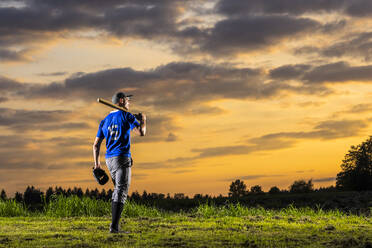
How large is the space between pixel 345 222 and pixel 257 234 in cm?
345

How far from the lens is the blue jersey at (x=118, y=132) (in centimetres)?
977

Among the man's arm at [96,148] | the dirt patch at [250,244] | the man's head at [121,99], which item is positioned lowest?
the dirt patch at [250,244]

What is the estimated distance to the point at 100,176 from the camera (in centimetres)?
1039

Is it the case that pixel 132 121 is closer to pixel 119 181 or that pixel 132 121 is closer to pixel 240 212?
pixel 119 181

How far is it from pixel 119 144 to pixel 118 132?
0.79 ft

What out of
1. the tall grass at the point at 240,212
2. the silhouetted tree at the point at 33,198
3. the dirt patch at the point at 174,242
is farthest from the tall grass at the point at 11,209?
the dirt patch at the point at 174,242

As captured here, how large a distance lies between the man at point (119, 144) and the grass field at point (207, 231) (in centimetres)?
75

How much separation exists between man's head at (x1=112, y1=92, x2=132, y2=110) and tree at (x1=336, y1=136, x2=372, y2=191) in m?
27.0

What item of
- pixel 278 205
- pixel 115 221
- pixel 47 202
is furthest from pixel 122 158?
pixel 278 205

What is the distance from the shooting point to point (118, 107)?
9.90 metres

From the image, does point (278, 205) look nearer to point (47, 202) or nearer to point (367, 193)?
point (367, 193)

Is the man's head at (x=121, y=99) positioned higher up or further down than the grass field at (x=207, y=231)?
higher up

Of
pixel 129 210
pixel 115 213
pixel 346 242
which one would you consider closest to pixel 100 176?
pixel 115 213

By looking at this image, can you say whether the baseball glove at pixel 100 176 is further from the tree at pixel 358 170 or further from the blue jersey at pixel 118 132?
the tree at pixel 358 170
